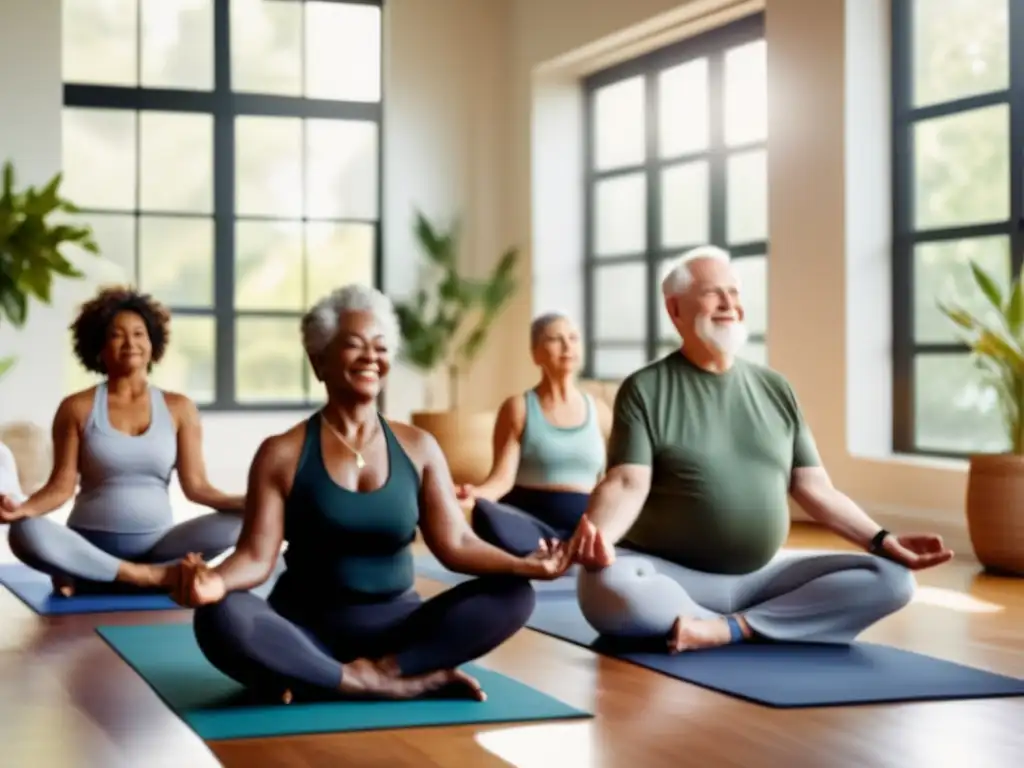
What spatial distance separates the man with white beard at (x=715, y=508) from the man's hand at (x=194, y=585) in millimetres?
1157

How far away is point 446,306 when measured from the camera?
35.5 ft

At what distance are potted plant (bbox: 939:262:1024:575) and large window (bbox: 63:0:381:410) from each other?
5.41 metres

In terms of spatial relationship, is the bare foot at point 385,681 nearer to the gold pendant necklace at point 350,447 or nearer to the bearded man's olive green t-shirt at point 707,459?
the gold pendant necklace at point 350,447

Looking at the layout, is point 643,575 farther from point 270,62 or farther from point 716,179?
point 270,62

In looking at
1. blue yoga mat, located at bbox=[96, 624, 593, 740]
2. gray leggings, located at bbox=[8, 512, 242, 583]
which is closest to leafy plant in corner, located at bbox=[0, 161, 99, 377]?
gray leggings, located at bbox=[8, 512, 242, 583]

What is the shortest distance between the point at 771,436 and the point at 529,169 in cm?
666

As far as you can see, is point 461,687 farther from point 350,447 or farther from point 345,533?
point 350,447

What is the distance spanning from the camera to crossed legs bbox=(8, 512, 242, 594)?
16.7 ft

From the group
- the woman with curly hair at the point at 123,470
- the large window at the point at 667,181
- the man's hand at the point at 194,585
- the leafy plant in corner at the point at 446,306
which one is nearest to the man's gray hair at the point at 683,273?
the man's hand at the point at 194,585

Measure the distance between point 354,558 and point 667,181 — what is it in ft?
22.0

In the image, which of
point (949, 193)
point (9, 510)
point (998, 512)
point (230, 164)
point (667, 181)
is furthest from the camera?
point (230, 164)

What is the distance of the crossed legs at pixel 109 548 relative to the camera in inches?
200

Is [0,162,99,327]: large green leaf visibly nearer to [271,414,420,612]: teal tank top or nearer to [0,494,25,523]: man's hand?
[0,494,25,523]: man's hand

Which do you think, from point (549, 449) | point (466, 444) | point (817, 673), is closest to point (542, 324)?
point (549, 449)
